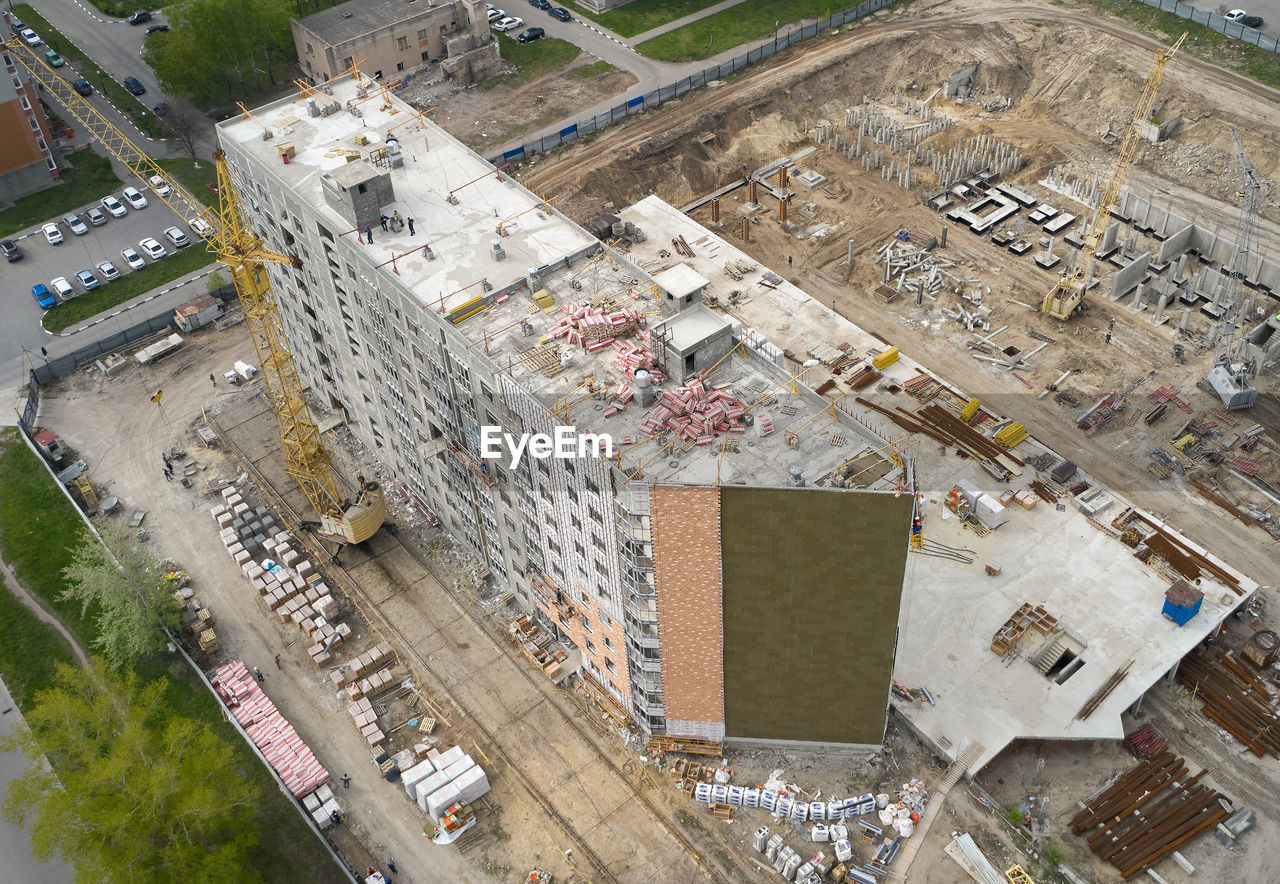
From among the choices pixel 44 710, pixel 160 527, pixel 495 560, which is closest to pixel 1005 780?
pixel 495 560

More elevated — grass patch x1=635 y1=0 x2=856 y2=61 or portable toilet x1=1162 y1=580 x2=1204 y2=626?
grass patch x1=635 y1=0 x2=856 y2=61

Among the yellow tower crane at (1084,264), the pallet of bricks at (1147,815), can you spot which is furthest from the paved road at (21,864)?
the yellow tower crane at (1084,264)

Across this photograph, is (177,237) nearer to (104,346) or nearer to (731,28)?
(104,346)

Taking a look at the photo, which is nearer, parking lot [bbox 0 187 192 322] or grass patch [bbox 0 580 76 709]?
grass patch [bbox 0 580 76 709]

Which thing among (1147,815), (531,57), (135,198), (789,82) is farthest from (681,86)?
(1147,815)

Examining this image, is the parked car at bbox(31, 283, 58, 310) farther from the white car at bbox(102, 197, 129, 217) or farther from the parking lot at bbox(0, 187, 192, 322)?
the white car at bbox(102, 197, 129, 217)

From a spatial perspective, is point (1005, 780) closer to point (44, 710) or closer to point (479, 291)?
point (479, 291)

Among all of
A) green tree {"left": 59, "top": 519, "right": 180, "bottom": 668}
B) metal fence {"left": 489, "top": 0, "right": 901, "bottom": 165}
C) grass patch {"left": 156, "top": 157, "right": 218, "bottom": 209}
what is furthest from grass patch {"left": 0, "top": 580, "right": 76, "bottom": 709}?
metal fence {"left": 489, "top": 0, "right": 901, "bottom": 165}
